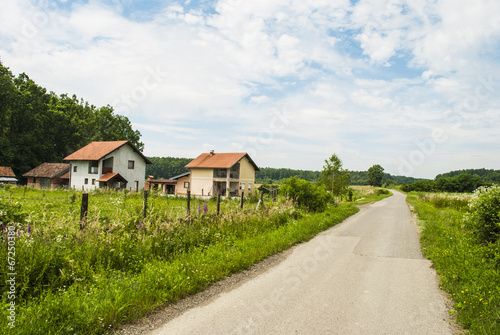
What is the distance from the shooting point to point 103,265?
5297 millimetres

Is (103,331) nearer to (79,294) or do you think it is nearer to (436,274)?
(79,294)

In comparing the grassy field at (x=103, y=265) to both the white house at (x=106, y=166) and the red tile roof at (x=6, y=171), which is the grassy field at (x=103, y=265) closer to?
the white house at (x=106, y=166)

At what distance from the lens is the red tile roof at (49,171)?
155 ft

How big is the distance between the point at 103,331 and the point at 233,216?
20.6 feet

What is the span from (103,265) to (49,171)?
51254 millimetres

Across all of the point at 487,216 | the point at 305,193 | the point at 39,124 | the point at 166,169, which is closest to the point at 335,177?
the point at 305,193

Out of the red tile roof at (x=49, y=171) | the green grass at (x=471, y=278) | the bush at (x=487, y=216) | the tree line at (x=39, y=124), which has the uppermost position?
the tree line at (x=39, y=124)

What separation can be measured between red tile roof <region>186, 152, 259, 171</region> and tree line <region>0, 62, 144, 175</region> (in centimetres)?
2207

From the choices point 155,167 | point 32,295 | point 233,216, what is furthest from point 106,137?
point 32,295

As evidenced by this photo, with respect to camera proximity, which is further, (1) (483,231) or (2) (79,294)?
(1) (483,231)

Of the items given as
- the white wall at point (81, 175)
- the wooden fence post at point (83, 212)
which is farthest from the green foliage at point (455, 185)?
the wooden fence post at point (83, 212)

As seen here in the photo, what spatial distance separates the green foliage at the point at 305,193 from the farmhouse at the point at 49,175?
42.0 m

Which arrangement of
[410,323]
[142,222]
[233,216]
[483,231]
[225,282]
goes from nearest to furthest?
[410,323] < [225,282] < [142,222] < [483,231] < [233,216]

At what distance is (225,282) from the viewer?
5.73 meters
